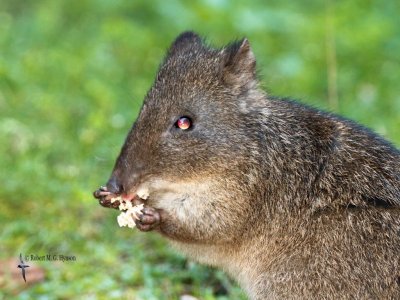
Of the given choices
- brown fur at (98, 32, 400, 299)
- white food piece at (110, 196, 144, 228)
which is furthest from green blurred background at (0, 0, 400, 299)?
white food piece at (110, 196, 144, 228)

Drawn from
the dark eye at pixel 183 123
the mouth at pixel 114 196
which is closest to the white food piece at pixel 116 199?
the mouth at pixel 114 196

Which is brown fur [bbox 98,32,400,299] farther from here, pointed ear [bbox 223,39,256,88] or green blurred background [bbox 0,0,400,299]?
green blurred background [bbox 0,0,400,299]

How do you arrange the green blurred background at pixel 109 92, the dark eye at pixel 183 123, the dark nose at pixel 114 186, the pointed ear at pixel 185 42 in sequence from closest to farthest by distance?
the dark nose at pixel 114 186, the dark eye at pixel 183 123, the pointed ear at pixel 185 42, the green blurred background at pixel 109 92

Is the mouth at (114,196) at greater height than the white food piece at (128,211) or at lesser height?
greater

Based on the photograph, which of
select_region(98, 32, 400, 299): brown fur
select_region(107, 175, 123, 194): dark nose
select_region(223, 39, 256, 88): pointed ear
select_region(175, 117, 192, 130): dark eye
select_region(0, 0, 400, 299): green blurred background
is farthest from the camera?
select_region(0, 0, 400, 299): green blurred background

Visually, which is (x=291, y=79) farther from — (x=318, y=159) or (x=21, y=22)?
(x=318, y=159)

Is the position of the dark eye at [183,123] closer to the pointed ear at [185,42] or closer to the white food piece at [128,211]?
the white food piece at [128,211]
